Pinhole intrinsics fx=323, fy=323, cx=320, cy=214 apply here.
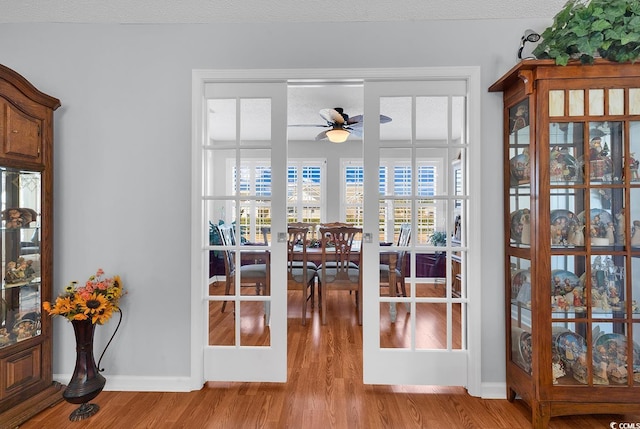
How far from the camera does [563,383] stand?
1.70 m

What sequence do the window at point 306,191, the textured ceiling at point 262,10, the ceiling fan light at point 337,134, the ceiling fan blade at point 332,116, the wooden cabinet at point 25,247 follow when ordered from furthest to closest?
the window at point 306,191
the ceiling fan light at point 337,134
the ceiling fan blade at point 332,116
the textured ceiling at point 262,10
the wooden cabinet at point 25,247

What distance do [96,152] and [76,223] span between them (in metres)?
0.50

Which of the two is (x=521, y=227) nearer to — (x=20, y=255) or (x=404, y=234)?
(x=404, y=234)

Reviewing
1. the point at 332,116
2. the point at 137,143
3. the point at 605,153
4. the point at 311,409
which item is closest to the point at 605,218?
the point at 605,153

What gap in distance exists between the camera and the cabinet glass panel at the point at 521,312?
184cm

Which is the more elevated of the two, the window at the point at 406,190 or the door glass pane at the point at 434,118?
the door glass pane at the point at 434,118

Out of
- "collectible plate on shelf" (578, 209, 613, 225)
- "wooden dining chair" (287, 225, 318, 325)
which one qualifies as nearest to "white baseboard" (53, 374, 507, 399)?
"wooden dining chair" (287, 225, 318, 325)

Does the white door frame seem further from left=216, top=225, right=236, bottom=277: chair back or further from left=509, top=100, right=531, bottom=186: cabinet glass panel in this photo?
left=216, top=225, right=236, bottom=277: chair back

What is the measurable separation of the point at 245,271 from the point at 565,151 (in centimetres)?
261

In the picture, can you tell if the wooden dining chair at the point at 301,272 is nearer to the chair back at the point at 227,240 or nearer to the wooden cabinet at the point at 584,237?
the chair back at the point at 227,240

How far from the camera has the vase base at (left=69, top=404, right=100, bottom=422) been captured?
1.82 metres

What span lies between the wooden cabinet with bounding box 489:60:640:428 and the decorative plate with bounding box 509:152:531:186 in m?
0.13

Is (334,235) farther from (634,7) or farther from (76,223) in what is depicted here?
(634,7)

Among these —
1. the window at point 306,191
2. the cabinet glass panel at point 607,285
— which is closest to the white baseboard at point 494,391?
the cabinet glass panel at point 607,285
